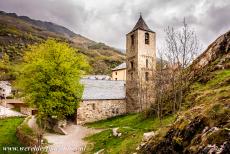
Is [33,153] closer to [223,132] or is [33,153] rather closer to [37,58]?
[37,58]

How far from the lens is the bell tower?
152 feet

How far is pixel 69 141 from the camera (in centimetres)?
3073

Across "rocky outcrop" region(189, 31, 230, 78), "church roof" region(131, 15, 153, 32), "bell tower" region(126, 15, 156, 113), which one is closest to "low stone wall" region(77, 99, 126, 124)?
"bell tower" region(126, 15, 156, 113)

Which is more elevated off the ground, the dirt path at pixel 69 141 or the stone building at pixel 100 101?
the stone building at pixel 100 101

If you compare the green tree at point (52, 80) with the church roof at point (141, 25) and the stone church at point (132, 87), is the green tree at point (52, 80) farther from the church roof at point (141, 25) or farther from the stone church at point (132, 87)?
the church roof at point (141, 25)

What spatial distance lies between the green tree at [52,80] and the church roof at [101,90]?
5.25m

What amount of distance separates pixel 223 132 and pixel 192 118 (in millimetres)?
1999

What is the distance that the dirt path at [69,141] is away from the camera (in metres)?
26.8

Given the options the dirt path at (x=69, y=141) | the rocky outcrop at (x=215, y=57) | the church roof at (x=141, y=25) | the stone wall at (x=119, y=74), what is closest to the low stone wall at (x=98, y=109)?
the dirt path at (x=69, y=141)

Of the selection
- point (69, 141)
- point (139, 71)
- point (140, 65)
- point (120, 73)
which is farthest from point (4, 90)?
point (69, 141)

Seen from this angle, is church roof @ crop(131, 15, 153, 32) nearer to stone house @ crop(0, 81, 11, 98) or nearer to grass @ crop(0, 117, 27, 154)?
grass @ crop(0, 117, 27, 154)

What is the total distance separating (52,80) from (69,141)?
29.4ft

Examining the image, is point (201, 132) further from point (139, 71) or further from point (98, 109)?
point (139, 71)

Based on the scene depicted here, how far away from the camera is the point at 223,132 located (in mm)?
7996
